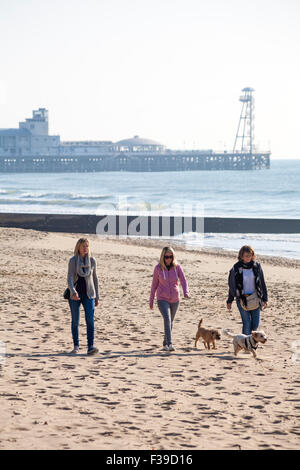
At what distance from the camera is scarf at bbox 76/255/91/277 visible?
6797 mm

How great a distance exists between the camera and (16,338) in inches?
298

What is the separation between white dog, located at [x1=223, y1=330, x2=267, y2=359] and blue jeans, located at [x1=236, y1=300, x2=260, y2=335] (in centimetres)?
14

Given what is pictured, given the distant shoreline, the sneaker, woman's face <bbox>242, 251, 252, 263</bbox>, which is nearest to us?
woman's face <bbox>242, 251, 252, 263</bbox>

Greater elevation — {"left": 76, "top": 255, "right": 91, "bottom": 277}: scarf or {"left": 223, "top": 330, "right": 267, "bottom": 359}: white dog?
{"left": 76, "top": 255, "right": 91, "bottom": 277}: scarf

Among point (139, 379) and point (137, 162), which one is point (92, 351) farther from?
point (137, 162)

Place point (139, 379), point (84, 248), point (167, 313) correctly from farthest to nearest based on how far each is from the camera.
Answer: point (167, 313)
point (84, 248)
point (139, 379)

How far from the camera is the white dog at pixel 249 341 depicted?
6844mm

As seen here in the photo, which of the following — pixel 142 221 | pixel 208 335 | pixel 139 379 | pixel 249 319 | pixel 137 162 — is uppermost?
pixel 137 162

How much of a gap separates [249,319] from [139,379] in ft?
4.95

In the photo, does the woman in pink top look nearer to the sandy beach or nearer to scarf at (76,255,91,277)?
the sandy beach

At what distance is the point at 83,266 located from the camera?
22.3 feet

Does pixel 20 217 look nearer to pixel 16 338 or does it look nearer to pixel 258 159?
pixel 16 338

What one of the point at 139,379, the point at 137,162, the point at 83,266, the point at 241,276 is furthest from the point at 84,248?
the point at 137,162

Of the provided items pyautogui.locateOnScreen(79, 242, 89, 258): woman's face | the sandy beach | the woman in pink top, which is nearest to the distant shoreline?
the sandy beach
